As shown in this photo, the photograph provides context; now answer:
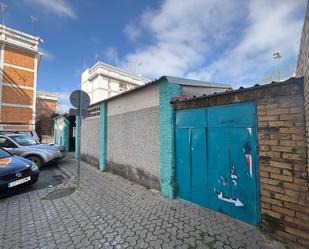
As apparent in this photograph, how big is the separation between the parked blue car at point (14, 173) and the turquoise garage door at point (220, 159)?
4205mm

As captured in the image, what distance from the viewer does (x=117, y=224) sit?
3230 mm

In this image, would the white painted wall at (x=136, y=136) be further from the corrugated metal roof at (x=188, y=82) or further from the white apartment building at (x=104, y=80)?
the white apartment building at (x=104, y=80)

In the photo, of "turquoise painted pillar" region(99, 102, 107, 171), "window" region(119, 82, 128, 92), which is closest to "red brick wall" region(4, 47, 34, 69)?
"window" region(119, 82, 128, 92)

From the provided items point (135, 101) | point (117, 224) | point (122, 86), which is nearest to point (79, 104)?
point (135, 101)

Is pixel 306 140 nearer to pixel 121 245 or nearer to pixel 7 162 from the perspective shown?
pixel 121 245

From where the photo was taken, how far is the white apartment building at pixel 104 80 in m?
23.9

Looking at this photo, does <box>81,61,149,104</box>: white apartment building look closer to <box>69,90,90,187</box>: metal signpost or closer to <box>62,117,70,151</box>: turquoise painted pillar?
<box>62,117,70,151</box>: turquoise painted pillar

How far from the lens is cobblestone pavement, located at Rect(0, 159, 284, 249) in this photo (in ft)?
8.87

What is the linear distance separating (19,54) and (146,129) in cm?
2269

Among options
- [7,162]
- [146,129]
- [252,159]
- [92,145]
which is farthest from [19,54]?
[252,159]

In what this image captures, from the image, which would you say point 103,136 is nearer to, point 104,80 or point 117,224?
point 117,224

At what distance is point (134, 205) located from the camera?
13.1ft

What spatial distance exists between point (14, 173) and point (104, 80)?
69.2 ft

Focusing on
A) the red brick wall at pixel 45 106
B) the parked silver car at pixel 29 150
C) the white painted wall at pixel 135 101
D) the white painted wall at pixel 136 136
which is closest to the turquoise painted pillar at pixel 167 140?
the white painted wall at pixel 136 136
